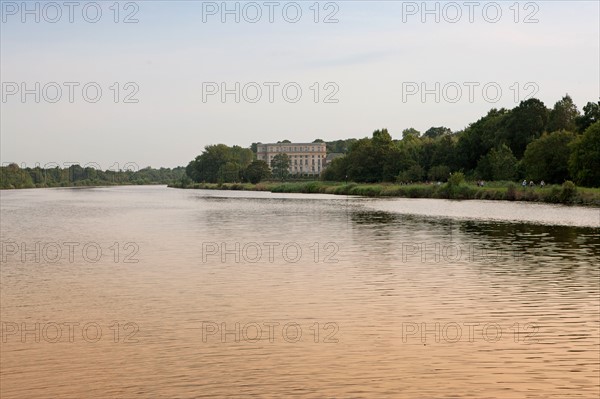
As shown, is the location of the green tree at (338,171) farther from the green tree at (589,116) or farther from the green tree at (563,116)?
the green tree at (589,116)

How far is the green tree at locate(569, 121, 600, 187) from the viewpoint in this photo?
7594cm

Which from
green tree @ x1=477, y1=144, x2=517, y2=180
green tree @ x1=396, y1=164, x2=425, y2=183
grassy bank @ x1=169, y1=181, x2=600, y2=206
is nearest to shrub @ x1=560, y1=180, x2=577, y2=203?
grassy bank @ x1=169, y1=181, x2=600, y2=206

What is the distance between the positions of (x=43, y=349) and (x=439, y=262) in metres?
17.2

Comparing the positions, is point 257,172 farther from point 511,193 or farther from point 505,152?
point 511,193

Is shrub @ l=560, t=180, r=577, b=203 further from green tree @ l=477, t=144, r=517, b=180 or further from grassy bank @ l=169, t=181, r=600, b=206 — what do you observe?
green tree @ l=477, t=144, r=517, b=180

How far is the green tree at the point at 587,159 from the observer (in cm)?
7594

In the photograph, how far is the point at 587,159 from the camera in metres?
76.4

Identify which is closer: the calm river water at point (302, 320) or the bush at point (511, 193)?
the calm river water at point (302, 320)

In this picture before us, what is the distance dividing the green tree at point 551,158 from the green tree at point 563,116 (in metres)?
17.0

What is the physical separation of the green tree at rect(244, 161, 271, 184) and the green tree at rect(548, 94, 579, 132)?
92.4 meters

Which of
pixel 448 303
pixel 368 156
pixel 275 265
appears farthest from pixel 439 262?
pixel 368 156

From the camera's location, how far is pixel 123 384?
1159 cm

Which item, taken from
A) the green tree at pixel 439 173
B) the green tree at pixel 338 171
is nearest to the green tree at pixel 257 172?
the green tree at pixel 338 171

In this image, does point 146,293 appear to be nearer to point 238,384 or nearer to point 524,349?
point 238,384
